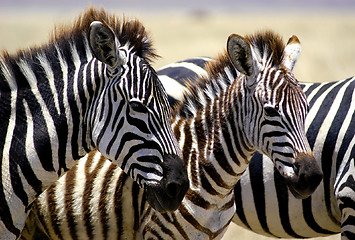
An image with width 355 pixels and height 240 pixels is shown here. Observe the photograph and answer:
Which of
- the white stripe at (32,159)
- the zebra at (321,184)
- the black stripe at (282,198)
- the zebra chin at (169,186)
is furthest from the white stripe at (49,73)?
the black stripe at (282,198)

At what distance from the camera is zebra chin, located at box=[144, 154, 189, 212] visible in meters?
4.14

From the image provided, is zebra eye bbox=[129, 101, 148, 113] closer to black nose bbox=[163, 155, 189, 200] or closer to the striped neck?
black nose bbox=[163, 155, 189, 200]

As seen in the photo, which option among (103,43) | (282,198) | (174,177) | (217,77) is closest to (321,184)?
(282,198)

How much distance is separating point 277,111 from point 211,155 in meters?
0.82

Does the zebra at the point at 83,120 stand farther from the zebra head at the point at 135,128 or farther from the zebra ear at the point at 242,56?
the zebra ear at the point at 242,56

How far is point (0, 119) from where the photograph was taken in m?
4.39

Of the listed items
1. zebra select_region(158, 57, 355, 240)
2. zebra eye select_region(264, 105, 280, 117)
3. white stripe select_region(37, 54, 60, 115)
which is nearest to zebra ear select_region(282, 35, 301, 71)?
zebra eye select_region(264, 105, 280, 117)

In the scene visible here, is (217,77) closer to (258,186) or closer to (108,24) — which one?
(108,24)

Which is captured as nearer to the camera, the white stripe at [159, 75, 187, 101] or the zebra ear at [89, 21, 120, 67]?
the zebra ear at [89, 21, 120, 67]

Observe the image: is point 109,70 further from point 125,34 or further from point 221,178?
point 221,178

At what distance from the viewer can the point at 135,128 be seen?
4.26m

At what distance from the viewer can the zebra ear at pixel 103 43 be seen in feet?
13.9

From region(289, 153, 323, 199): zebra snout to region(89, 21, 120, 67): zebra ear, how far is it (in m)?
1.76

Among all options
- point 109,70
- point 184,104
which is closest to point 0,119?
point 109,70
